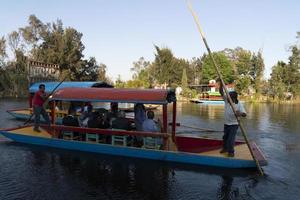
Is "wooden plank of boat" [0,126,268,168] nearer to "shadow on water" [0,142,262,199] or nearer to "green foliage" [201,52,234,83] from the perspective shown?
→ "shadow on water" [0,142,262,199]

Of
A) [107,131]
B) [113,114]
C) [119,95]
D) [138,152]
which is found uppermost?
[119,95]

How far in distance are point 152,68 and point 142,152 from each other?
224 ft

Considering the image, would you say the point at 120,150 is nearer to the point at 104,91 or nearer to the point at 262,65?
the point at 104,91

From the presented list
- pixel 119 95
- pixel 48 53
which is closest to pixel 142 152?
pixel 119 95

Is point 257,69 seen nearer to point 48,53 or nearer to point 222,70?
point 222,70

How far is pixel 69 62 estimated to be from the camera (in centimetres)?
6588

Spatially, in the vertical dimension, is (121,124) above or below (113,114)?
below

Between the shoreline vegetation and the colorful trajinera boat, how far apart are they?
151ft

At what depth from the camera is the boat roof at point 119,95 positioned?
41.8ft

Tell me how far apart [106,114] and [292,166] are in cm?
751

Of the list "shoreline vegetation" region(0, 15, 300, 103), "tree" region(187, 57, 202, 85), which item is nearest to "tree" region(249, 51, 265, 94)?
"shoreline vegetation" region(0, 15, 300, 103)

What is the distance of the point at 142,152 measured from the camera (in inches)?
500

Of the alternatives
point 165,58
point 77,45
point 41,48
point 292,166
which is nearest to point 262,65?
point 165,58

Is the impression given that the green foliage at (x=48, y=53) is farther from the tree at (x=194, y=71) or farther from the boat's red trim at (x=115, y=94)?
the boat's red trim at (x=115, y=94)
